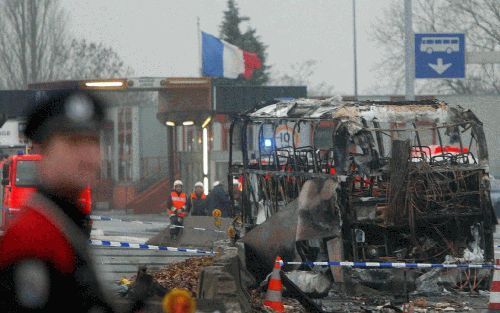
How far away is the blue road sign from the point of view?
25672 mm

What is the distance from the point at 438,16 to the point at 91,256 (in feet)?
213

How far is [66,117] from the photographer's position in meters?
5.11

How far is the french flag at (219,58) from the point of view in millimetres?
43219

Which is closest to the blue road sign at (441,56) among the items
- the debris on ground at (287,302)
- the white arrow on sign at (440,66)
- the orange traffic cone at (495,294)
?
the white arrow on sign at (440,66)

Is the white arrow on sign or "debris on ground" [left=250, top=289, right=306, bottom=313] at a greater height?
the white arrow on sign

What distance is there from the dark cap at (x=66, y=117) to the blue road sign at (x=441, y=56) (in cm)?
2068

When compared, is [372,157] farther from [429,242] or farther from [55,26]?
[55,26]

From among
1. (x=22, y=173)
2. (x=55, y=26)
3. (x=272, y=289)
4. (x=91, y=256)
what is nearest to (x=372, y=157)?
(x=272, y=289)

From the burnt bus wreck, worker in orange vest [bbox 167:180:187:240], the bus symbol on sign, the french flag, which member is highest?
the french flag

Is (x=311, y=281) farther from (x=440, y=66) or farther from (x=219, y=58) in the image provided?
(x=219, y=58)

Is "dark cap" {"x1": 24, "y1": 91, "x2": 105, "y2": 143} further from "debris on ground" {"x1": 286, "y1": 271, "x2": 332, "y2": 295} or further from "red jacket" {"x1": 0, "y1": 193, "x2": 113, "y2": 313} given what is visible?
"debris on ground" {"x1": 286, "y1": 271, "x2": 332, "y2": 295}

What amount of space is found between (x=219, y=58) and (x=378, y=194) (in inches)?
A: 1131

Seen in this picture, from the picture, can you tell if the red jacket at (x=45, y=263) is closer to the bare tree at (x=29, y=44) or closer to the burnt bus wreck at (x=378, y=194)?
the burnt bus wreck at (x=378, y=194)

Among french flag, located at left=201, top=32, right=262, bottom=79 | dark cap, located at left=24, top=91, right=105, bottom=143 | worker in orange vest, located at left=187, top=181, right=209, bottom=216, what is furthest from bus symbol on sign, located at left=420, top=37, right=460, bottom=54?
dark cap, located at left=24, top=91, right=105, bottom=143
